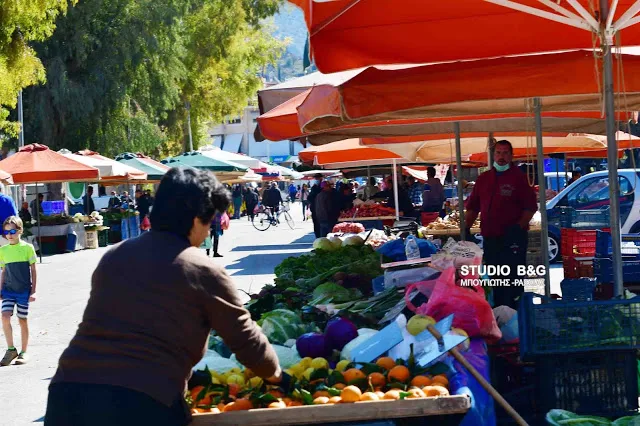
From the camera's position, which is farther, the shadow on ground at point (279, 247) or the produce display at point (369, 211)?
the shadow on ground at point (279, 247)

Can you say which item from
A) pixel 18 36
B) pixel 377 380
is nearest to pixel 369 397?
pixel 377 380

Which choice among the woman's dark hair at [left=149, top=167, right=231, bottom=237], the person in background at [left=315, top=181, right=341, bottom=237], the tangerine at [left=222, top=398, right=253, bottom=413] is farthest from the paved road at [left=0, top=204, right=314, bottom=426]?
the woman's dark hair at [left=149, top=167, right=231, bottom=237]

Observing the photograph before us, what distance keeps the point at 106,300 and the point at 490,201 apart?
5.84 meters

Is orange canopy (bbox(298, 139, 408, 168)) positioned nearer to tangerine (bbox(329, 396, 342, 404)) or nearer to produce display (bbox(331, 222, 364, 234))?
produce display (bbox(331, 222, 364, 234))

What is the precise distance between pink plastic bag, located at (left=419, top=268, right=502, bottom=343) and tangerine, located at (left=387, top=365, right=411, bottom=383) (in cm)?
83

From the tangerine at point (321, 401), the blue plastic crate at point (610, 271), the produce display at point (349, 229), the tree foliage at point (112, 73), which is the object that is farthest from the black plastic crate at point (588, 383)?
the tree foliage at point (112, 73)

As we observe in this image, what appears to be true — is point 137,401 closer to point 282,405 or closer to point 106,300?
point 106,300

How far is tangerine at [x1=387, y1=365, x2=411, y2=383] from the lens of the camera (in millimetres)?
4523

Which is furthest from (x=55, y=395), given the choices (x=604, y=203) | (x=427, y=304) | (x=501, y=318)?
(x=604, y=203)

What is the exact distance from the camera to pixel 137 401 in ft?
11.7

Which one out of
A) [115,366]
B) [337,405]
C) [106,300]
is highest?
[106,300]

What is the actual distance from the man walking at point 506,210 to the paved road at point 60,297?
2.26 metres

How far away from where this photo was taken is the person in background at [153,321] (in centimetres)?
357

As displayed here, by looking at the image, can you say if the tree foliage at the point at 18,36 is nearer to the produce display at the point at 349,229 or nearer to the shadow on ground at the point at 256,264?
the shadow on ground at the point at 256,264
